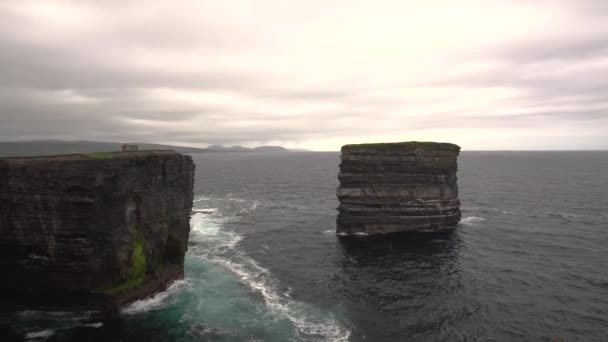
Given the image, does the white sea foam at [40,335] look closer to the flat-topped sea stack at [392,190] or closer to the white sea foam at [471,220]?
the flat-topped sea stack at [392,190]

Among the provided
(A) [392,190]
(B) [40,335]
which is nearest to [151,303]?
(B) [40,335]

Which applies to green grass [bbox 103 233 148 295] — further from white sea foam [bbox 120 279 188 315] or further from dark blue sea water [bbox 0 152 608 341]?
dark blue sea water [bbox 0 152 608 341]

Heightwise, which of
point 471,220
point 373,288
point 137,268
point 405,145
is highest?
point 405,145

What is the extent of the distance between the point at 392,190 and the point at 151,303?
43560 mm

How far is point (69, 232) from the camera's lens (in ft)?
116

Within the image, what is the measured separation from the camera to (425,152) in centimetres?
6850

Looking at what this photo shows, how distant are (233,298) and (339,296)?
38.8 ft

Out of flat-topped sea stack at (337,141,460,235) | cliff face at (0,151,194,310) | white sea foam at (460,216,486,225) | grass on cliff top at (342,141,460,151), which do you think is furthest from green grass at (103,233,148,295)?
white sea foam at (460,216,486,225)

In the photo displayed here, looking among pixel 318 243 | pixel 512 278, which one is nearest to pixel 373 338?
pixel 512 278

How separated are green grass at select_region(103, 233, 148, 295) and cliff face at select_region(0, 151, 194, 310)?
0.35 feet

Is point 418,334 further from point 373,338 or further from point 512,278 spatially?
point 512,278

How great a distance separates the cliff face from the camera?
3484cm

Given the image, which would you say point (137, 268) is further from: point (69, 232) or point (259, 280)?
point (259, 280)

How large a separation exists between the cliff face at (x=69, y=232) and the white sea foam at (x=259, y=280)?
13.6 meters
